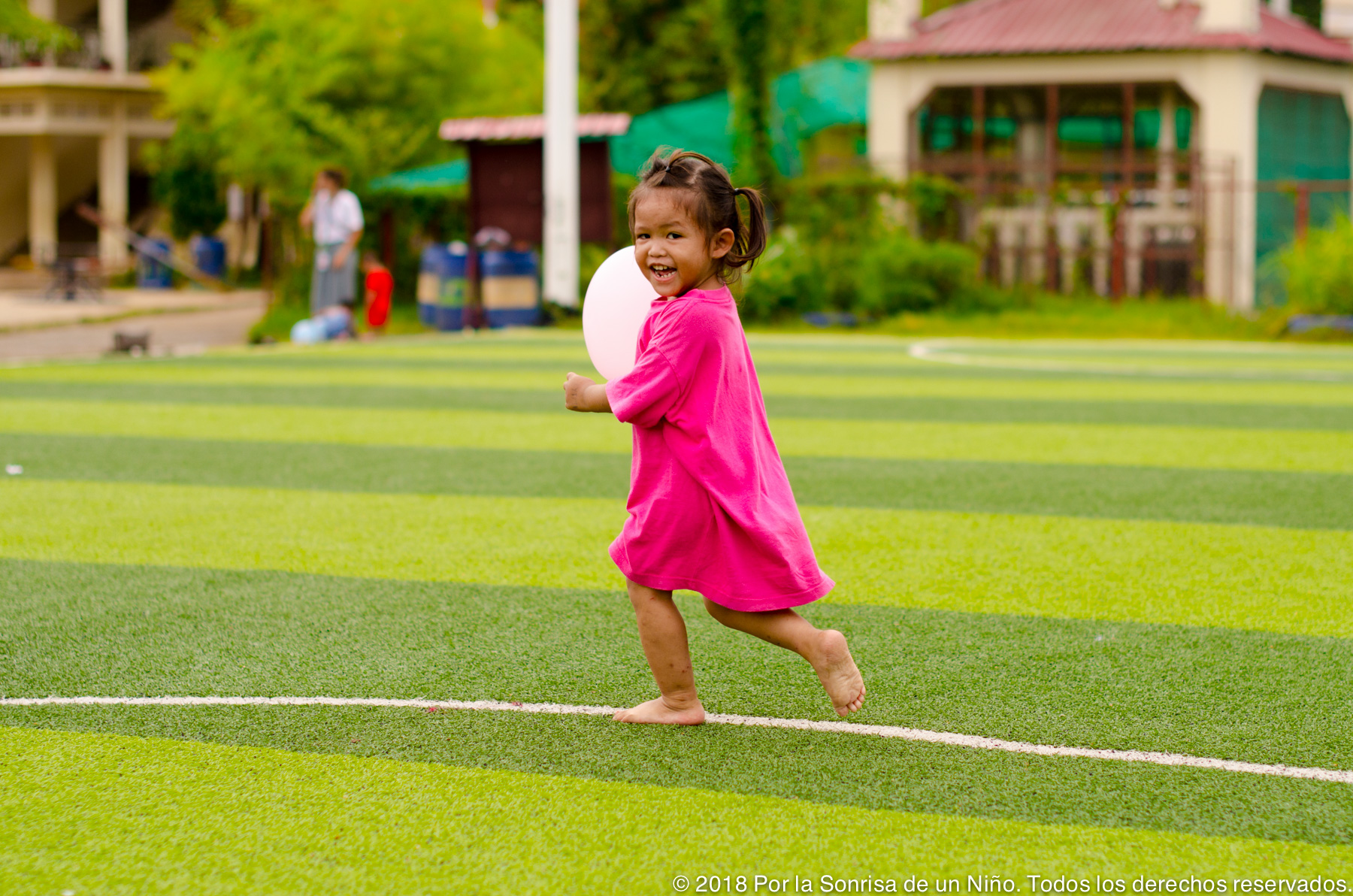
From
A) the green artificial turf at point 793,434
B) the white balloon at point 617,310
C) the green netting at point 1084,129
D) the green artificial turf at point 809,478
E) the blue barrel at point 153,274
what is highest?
the green netting at point 1084,129

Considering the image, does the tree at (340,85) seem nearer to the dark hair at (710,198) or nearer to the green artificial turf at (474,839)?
the dark hair at (710,198)

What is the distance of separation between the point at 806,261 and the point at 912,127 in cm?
681

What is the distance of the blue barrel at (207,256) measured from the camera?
35438 millimetres

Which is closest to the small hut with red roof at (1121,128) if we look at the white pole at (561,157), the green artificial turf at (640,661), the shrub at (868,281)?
the shrub at (868,281)

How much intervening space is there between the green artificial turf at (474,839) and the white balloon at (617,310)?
1057mm

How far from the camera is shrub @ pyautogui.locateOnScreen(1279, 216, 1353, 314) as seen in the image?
17.9 metres

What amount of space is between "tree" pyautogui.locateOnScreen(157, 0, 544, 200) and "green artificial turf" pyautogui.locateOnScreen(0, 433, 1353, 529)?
18250mm

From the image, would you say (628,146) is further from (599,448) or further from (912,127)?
(599,448)

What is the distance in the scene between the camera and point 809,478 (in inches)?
311

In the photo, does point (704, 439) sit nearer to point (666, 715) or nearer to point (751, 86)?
point (666, 715)

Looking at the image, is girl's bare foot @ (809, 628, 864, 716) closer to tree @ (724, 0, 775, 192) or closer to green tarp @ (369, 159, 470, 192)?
tree @ (724, 0, 775, 192)

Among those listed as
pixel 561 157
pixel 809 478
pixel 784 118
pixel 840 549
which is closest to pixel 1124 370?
pixel 809 478

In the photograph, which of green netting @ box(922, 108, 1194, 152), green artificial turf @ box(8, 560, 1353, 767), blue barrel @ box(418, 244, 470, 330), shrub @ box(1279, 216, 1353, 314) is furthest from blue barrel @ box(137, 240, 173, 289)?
green artificial turf @ box(8, 560, 1353, 767)

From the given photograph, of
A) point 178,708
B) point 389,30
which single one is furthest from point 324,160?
point 178,708
